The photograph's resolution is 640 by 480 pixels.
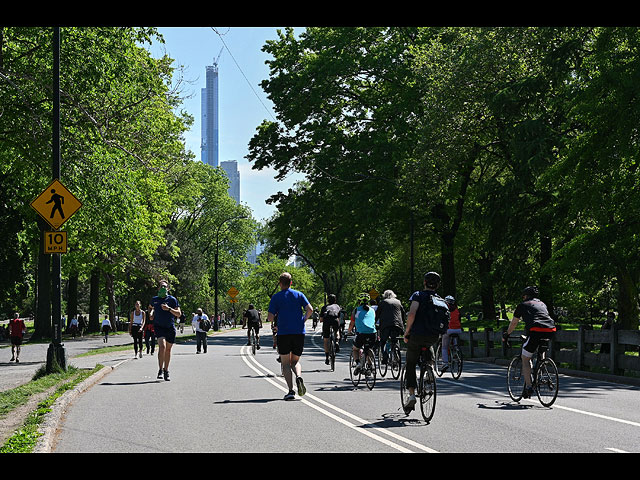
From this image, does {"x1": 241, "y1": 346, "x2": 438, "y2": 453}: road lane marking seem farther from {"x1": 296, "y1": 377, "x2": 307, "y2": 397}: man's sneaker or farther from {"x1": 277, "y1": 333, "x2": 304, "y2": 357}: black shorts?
{"x1": 277, "y1": 333, "x2": 304, "y2": 357}: black shorts

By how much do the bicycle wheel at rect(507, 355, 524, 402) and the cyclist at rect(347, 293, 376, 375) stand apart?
10.4 feet

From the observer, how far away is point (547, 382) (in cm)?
1280

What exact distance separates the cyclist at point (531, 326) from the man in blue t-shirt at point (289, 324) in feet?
11.0

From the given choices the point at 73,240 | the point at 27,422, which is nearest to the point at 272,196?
the point at 73,240

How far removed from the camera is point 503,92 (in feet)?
88.8

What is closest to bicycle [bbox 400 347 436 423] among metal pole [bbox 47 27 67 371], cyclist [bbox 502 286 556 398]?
cyclist [bbox 502 286 556 398]

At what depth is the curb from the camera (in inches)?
338

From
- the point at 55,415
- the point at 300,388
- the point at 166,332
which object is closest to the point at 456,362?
the point at 300,388

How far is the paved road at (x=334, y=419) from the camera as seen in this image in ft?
29.1

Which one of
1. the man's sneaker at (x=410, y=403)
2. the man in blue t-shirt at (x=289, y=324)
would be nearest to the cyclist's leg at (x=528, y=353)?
the man's sneaker at (x=410, y=403)

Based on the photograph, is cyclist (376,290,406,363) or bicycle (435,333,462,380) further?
bicycle (435,333,462,380)
